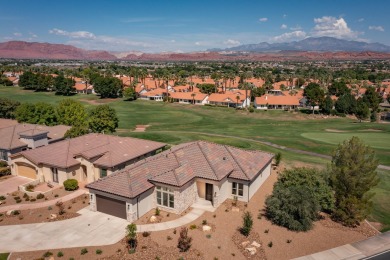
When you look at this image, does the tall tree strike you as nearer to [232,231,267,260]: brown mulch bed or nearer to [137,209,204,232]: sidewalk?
[232,231,267,260]: brown mulch bed

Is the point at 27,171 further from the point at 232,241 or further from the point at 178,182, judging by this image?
the point at 232,241

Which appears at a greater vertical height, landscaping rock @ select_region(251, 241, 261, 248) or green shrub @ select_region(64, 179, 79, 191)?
green shrub @ select_region(64, 179, 79, 191)

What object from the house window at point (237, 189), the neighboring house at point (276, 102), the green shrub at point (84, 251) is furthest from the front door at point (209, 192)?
the neighboring house at point (276, 102)

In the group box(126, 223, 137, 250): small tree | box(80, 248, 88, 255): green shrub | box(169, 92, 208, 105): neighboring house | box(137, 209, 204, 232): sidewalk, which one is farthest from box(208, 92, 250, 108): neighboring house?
box(80, 248, 88, 255): green shrub

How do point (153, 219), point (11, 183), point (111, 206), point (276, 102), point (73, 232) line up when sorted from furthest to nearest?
point (276, 102) → point (11, 183) → point (111, 206) → point (153, 219) → point (73, 232)

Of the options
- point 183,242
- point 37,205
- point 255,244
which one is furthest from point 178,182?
point 37,205

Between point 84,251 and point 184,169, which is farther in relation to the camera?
point 184,169

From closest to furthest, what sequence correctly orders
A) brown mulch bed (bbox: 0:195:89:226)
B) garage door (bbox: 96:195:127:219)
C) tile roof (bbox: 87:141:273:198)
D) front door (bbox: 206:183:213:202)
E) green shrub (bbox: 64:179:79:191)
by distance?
1. brown mulch bed (bbox: 0:195:89:226)
2. garage door (bbox: 96:195:127:219)
3. tile roof (bbox: 87:141:273:198)
4. front door (bbox: 206:183:213:202)
5. green shrub (bbox: 64:179:79:191)

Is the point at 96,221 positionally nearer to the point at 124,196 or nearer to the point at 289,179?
the point at 124,196
